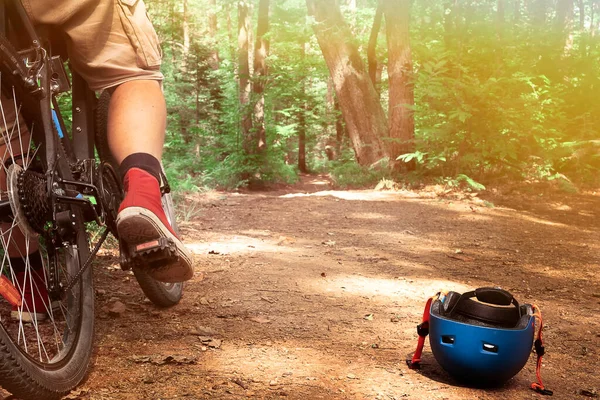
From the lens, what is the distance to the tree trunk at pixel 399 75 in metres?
10.9

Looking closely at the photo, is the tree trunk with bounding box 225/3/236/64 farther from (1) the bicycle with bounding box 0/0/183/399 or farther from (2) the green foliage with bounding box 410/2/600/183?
(1) the bicycle with bounding box 0/0/183/399

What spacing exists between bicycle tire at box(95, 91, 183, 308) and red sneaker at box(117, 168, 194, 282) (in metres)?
0.13

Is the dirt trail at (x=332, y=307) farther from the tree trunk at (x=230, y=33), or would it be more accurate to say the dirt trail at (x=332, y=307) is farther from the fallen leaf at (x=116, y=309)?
the tree trunk at (x=230, y=33)

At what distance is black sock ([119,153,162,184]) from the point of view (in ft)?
6.65

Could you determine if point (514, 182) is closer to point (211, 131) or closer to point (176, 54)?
point (211, 131)

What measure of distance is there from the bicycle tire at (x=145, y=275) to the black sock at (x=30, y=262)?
0.38 metres

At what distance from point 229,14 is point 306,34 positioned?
1773 centimetres

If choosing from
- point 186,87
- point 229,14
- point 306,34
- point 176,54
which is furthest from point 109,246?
point 229,14

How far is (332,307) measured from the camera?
3.17 meters

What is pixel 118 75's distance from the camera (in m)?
2.23

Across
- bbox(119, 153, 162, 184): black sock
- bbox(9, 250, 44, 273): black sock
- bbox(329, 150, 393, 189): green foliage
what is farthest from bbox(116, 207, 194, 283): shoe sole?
bbox(329, 150, 393, 189): green foliage

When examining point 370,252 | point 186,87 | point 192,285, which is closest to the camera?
point 192,285

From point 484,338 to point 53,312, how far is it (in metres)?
1.61

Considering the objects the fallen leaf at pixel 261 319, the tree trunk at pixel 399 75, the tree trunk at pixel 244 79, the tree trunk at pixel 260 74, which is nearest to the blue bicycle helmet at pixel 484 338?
the fallen leaf at pixel 261 319
